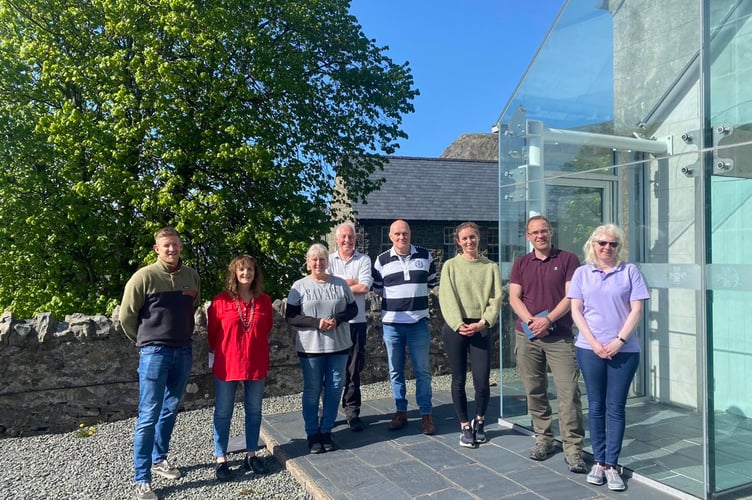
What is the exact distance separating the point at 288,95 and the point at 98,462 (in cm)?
721

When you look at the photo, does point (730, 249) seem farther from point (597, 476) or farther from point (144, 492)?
point (144, 492)

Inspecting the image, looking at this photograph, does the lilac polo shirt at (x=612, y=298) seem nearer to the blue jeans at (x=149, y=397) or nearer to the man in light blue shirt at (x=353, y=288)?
the man in light blue shirt at (x=353, y=288)

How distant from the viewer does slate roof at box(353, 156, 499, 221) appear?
23.2 meters

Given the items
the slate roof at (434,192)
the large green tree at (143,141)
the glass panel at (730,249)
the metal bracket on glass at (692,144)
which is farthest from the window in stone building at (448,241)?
the glass panel at (730,249)

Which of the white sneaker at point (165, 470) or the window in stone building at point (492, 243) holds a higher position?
the window in stone building at point (492, 243)

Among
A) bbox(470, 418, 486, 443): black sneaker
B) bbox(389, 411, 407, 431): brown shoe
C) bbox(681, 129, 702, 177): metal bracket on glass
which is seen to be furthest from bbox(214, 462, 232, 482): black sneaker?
bbox(681, 129, 702, 177): metal bracket on glass

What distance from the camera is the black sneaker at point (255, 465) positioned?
4.51m

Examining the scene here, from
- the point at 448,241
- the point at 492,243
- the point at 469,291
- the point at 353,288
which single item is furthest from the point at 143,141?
the point at 492,243

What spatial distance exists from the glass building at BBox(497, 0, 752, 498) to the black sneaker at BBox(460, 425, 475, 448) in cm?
80

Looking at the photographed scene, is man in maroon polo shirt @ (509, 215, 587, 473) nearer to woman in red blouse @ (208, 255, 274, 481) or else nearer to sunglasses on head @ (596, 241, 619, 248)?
sunglasses on head @ (596, 241, 619, 248)

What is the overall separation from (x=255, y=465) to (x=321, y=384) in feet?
2.74

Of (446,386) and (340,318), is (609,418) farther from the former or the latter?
(446,386)

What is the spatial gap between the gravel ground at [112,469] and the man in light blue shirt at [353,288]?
94cm

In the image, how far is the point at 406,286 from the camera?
510 cm
